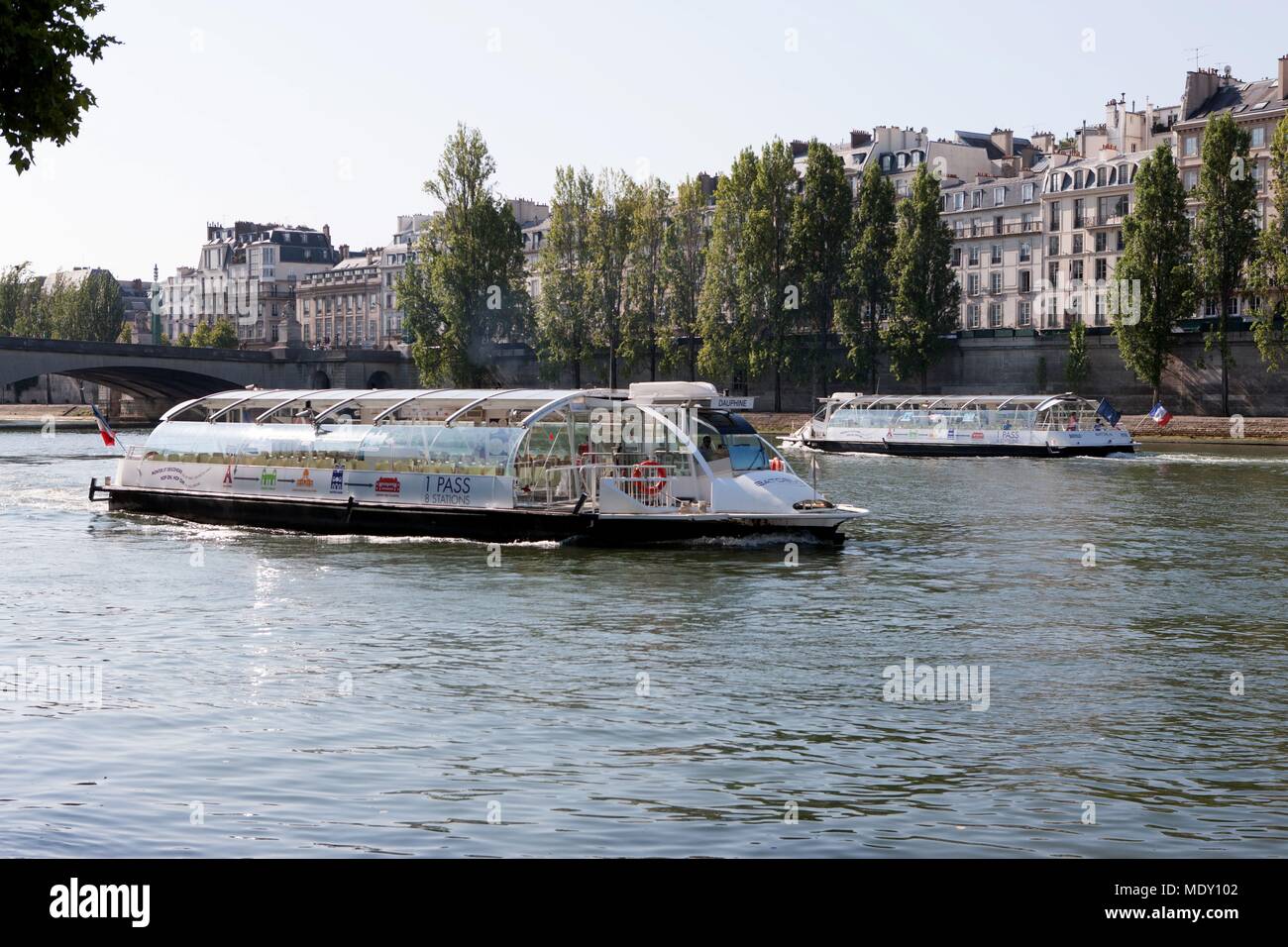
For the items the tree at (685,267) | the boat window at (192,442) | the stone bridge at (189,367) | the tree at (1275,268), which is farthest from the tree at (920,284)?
the boat window at (192,442)

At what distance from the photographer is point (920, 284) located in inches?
4033

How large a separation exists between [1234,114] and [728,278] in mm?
36106

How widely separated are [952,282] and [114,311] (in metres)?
108

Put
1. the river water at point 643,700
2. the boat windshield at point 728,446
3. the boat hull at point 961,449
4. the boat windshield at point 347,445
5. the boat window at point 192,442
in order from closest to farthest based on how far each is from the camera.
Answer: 1. the river water at point 643,700
2. the boat windshield at point 728,446
3. the boat windshield at point 347,445
4. the boat window at point 192,442
5. the boat hull at point 961,449

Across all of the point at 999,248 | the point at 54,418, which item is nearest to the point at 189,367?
the point at 54,418

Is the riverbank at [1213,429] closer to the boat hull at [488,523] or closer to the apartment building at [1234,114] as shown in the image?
the apartment building at [1234,114]

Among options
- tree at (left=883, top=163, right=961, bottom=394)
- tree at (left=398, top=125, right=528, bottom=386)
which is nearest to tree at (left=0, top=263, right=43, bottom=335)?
tree at (left=398, top=125, right=528, bottom=386)

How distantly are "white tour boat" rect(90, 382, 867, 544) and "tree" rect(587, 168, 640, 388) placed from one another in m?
72.1

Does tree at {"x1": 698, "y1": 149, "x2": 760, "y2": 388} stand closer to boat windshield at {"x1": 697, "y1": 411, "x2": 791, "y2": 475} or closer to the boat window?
the boat window

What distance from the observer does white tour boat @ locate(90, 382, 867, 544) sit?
37.0 m

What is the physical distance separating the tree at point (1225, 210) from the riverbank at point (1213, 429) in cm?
675

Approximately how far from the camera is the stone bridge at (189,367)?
111m
